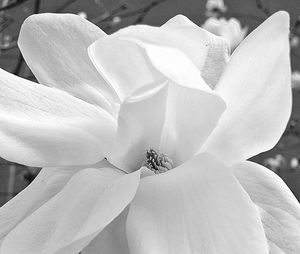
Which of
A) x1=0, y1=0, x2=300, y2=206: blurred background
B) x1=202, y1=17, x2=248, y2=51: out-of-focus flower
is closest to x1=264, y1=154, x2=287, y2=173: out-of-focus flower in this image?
x1=0, y1=0, x2=300, y2=206: blurred background

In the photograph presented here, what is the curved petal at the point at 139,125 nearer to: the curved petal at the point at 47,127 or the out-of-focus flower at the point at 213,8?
the curved petal at the point at 47,127

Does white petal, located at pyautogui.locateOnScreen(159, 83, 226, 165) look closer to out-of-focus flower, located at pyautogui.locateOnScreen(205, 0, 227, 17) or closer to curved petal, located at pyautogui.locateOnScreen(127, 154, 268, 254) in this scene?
curved petal, located at pyautogui.locateOnScreen(127, 154, 268, 254)

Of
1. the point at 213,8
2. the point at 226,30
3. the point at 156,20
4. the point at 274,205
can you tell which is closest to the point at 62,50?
the point at 274,205

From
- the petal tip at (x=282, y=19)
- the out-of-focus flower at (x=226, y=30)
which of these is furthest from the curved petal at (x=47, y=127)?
the out-of-focus flower at (x=226, y=30)

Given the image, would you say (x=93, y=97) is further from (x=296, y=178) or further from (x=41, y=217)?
(x=296, y=178)

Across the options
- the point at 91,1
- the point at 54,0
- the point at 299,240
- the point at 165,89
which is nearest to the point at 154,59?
the point at 165,89

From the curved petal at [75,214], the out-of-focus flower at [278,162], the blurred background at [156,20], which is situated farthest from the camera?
the out-of-focus flower at [278,162]

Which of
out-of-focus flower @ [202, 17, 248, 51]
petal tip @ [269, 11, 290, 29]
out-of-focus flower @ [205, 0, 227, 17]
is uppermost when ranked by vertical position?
petal tip @ [269, 11, 290, 29]
